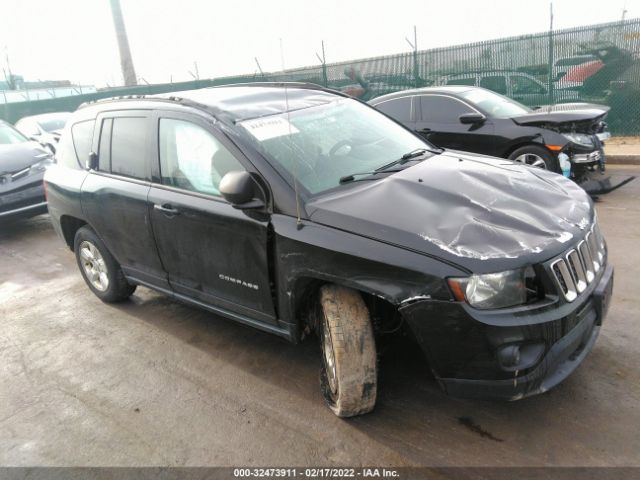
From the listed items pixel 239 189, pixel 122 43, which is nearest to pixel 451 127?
pixel 239 189

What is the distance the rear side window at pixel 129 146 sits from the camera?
3.84 meters

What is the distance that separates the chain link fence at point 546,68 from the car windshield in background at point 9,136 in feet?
15.2

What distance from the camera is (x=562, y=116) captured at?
7.00 metres

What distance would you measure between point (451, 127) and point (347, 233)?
5545mm

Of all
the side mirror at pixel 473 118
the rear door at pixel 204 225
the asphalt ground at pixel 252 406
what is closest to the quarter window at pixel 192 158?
the rear door at pixel 204 225

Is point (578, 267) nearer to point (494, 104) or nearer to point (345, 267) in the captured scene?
point (345, 267)

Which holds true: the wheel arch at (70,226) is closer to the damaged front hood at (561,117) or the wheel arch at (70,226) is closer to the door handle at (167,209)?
the door handle at (167,209)

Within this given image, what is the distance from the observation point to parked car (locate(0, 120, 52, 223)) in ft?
24.0

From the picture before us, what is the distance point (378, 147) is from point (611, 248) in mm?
2835

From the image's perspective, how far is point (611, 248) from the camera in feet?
16.3

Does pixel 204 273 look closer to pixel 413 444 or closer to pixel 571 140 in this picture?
pixel 413 444

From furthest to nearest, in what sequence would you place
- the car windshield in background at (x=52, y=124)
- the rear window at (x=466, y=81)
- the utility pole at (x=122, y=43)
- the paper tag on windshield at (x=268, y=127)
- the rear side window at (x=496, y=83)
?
the utility pole at (x=122, y=43), the rear window at (x=466, y=81), the rear side window at (x=496, y=83), the car windshield in background at (x=52, y=124), the paper tag on windshield at (x=268, y=127)

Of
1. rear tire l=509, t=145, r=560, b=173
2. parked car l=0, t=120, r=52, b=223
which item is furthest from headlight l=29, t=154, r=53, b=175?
rear tire l=509, t=145, r=560, b=173

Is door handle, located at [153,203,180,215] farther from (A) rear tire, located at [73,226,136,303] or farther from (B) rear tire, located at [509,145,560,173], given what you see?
(B) rear tire, located at [509,145,560,173]
